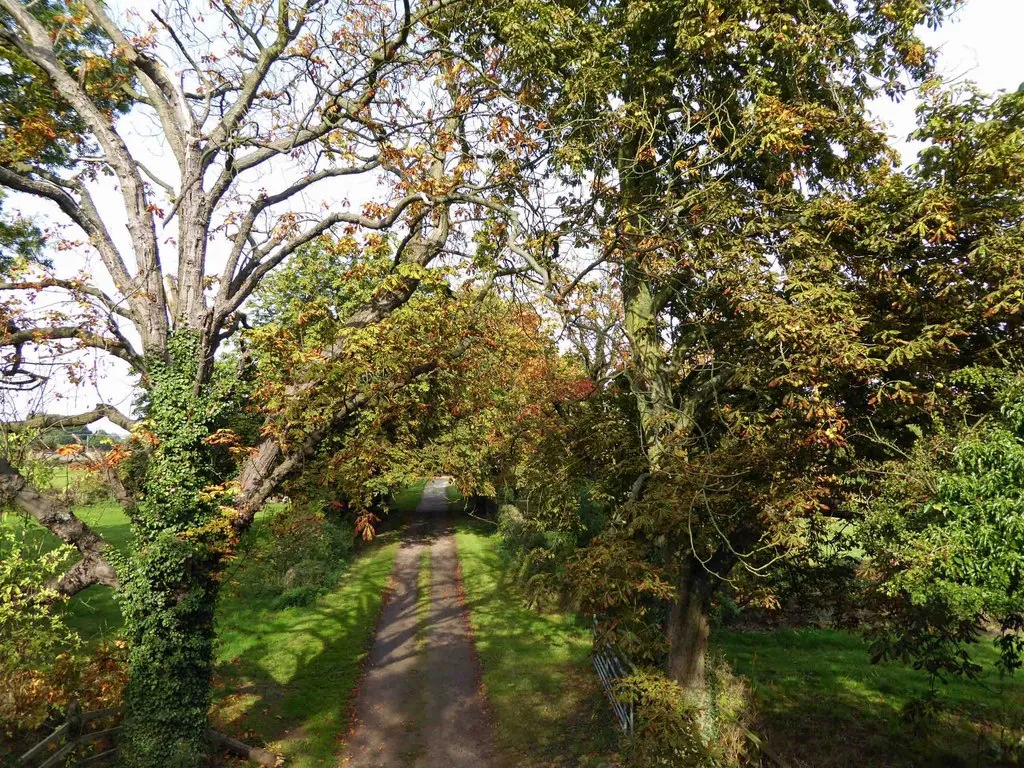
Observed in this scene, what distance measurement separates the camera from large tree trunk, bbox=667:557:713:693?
10953mm

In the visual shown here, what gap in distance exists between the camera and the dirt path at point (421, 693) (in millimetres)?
10297

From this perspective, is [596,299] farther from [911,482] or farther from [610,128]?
[911,482]

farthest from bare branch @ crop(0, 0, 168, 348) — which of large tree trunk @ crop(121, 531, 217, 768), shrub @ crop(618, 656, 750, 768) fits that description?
shrub @ crop(618, 656, 750, 768)

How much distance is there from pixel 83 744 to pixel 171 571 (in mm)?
3051

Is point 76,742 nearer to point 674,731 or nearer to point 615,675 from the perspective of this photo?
point 674,731

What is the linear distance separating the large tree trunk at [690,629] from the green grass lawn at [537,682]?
68.0 inches

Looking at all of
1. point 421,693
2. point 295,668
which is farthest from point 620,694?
point 295,668

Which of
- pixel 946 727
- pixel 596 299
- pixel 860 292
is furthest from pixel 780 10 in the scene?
pixel 946 727

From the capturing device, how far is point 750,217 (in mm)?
9609

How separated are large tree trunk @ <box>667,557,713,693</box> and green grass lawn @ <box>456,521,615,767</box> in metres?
1.73

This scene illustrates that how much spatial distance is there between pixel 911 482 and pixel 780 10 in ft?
25.5

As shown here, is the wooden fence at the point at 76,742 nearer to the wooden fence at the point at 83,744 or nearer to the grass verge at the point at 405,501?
the wooden fence at the point at 83,744

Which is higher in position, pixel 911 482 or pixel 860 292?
pixel 860 292

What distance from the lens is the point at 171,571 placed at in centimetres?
814
